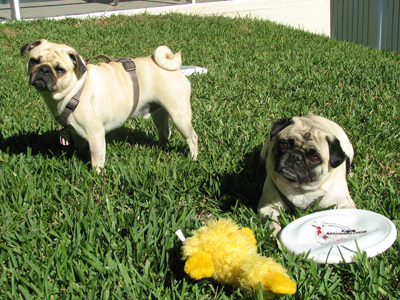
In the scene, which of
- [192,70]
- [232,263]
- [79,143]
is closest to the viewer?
[232,263]

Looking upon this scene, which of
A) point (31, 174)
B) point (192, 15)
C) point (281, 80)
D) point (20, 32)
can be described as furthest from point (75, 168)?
point (192, 15)

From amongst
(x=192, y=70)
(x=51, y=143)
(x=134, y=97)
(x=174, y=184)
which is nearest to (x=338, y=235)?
(x=174, y=184)

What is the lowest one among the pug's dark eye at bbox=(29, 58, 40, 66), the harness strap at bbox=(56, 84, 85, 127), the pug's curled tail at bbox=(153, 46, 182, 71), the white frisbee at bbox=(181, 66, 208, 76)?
the white frisbee at bbox=(181, 66, 208, 76)

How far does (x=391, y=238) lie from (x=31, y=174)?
278 centimetres

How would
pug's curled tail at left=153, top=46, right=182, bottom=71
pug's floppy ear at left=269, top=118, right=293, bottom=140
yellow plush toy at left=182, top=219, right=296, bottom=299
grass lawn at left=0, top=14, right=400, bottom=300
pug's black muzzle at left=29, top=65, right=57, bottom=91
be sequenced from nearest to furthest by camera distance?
yellow plush toy at left=182, top=219, right=296, bottom=299 → grass lawn at left=0, top=14, right=400, bottom=300 → pug's floppy ear at left=269, top=118, right=293, bottom=140 → pug's black muzzle at left=29, top=65, right=57, bottom=91 → pug's curled tail at left=153, top=46, right=182, bottom=71

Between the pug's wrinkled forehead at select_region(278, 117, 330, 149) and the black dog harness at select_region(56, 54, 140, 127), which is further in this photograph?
the black dog harness at select_region(56, 54, 140, 127)

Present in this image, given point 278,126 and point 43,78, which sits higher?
point 43,78

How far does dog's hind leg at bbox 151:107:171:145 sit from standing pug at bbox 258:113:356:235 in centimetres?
151

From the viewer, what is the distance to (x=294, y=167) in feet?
8.33

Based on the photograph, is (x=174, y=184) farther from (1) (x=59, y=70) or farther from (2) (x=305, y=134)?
(1) (x=59, y=70)

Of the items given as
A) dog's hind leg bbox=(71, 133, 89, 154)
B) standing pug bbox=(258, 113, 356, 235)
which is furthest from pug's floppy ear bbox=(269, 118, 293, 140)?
dog's hind leg bbox=(71, 133, 89, 154)

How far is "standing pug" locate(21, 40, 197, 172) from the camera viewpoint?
10.4ft

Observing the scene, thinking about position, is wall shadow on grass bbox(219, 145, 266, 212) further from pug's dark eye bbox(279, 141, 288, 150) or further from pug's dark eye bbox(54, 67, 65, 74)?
pug's dark eye bbox(54, 67, 65, 74)

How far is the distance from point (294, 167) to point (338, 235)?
51 centimetres
